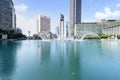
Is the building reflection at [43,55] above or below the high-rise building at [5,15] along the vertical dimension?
below

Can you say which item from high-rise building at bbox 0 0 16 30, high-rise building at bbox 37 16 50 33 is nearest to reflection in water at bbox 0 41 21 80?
high-rise building at bbox 0 0 16 30

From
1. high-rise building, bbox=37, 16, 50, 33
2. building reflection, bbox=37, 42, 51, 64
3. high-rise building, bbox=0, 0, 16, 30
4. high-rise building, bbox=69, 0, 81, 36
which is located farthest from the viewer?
high-rise building, bbox=69, 0, 81, 36

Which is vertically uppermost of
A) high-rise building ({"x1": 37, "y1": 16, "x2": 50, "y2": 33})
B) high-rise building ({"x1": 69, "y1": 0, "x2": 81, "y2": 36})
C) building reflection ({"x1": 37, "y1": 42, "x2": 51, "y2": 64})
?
high-rise building ({"x1": 69, "y1": 0, "x2": 81, "y2": 36})

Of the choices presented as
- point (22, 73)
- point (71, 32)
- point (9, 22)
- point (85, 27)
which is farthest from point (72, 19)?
point (22, 73)

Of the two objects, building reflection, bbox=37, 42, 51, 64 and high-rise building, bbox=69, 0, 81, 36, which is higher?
high-rise building, bbox=69, 0, 81, 36

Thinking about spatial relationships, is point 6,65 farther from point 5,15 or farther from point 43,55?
point 5,15

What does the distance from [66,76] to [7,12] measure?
411 feet

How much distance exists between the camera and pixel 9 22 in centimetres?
13412

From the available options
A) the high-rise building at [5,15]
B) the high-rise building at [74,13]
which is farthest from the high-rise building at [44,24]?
the high-rise building at [74,13]

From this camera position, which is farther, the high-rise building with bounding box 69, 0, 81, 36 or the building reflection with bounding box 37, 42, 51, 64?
the high-rise building with bounding box 69, 0, 81, 36

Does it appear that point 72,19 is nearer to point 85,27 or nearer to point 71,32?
point 71,32

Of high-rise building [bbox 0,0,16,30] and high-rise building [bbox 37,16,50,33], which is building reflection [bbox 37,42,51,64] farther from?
high-rise building [bbox 37,16,50,33]

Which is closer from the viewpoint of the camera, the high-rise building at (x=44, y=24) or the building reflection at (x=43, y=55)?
the building reflection at (x=43, y=55)

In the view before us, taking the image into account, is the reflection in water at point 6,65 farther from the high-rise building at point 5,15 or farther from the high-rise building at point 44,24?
the high-rise building at point 44,24
